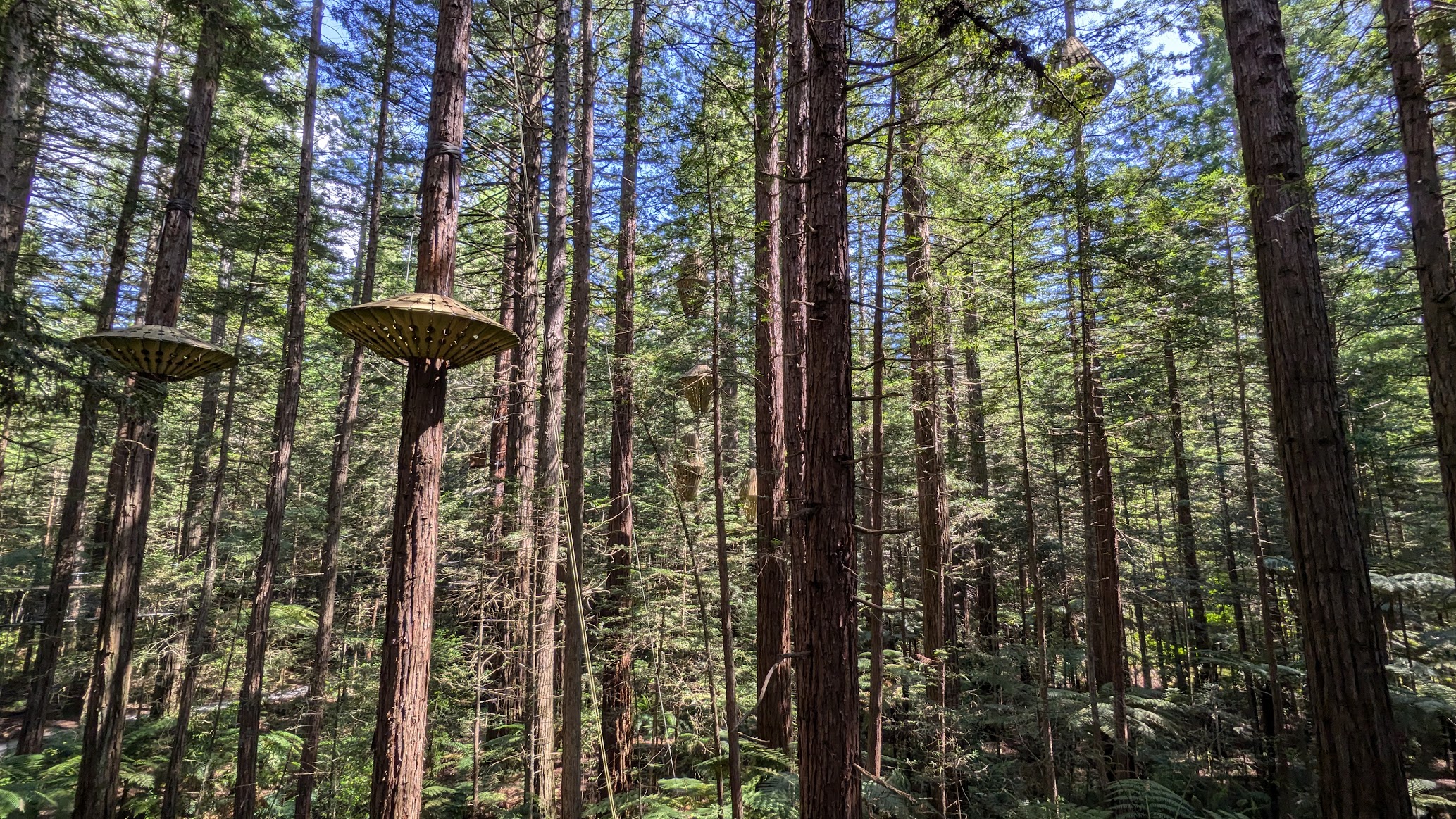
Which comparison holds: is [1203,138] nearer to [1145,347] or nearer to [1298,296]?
[1145,347]

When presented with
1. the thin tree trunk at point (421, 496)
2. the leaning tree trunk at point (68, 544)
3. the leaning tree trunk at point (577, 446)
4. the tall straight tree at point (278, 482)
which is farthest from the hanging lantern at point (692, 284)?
the leaning tree trunk at point (68, 544)

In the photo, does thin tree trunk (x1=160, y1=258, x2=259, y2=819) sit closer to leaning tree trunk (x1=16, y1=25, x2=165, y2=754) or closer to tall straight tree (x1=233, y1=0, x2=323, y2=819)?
tall straight tree (x1=233, y1=0, x2=323, y2=819)

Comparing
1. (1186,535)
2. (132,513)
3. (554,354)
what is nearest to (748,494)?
(554,354)

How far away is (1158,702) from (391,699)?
12.0 meters

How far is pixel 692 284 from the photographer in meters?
6.52

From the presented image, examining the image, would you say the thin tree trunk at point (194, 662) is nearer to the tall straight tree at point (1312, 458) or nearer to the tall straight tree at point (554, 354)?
the tall straight tree at point (554, 354)

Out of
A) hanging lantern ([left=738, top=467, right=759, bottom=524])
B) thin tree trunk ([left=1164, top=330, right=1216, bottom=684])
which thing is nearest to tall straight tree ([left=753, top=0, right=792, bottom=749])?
hanging lantern ([left=738, top=467, right=759, bottom=524])

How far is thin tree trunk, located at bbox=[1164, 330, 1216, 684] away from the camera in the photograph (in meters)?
12.2

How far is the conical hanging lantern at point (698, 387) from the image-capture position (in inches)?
277

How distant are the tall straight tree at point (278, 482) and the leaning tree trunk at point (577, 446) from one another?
19.3 feet

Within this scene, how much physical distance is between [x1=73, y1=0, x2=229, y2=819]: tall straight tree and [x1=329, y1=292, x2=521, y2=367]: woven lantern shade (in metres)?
5.68

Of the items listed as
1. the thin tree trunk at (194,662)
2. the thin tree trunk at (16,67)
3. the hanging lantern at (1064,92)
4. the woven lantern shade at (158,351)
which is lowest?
the thin tree trunk at (194,662)

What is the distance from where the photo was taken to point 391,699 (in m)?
3.34

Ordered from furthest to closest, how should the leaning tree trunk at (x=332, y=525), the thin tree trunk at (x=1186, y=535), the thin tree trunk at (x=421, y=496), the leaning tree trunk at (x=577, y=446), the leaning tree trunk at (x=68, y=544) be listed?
the thin tree trunk at (x=1186, y=535)
the leaning tree trunk at (x=68, y=544)
the leaning tree trunk at (x=332, y=525)
the leaning tree trunk at (x=577, y=446)
the thin tree trunk at (x=421, y=496)
